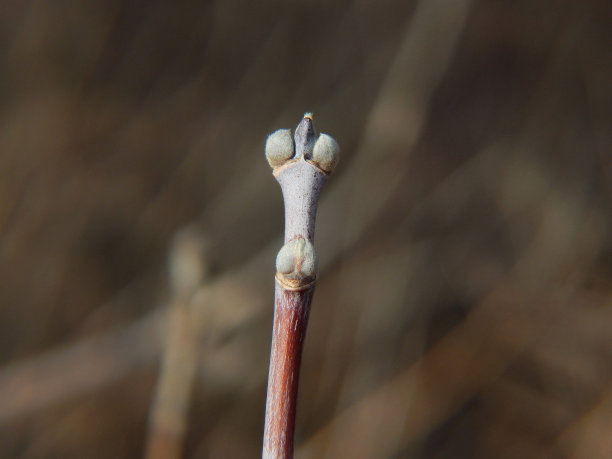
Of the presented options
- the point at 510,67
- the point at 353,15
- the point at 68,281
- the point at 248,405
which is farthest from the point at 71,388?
the point at 510,67

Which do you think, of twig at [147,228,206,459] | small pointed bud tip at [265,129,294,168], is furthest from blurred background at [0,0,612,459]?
small pointed bud tip at [265,129,294,168]

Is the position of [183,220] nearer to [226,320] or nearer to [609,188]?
[226,320]

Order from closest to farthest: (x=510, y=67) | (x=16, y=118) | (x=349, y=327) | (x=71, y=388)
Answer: (x=71, y=388) < (x=16, y=118) < (x=349, y=327) < (x=510, y=67)

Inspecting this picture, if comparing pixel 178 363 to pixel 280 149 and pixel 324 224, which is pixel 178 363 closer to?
pixel 324 224

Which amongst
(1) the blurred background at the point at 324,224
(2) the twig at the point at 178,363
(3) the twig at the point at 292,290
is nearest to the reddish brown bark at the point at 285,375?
(3) the twig at the point at 292,290

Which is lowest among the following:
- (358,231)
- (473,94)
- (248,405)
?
(248,405)

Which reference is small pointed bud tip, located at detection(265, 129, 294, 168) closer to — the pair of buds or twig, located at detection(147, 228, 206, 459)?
the pair of buds

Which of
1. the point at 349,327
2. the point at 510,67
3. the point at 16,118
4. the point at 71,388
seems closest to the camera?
the point at 71,388

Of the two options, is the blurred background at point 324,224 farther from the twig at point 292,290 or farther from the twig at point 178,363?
the twig at point 292,290
